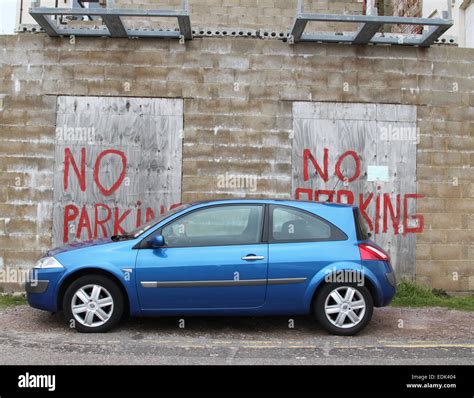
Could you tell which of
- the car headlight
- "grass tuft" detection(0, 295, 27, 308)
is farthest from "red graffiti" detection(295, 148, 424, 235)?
"grass tuft" detection(0, 295, 27, 308)

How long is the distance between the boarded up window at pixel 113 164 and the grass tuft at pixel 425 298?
12.1 ft

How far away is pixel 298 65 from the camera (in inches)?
346

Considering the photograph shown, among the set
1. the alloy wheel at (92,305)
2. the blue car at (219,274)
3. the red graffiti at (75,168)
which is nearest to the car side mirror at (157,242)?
the blue car at (219,274)

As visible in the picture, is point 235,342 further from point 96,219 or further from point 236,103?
point 236,103

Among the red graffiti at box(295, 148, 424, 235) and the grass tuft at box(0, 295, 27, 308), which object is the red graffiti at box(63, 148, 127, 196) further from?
the red graffiti at box(295, 148, 424, 235)

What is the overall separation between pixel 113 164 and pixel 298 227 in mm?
3678

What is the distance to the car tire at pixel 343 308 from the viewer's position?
6008mm

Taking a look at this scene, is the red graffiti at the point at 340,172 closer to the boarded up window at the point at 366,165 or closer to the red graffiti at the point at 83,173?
the boarded up window at the point at 366,165

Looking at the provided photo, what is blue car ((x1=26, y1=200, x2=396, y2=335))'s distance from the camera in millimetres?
5891

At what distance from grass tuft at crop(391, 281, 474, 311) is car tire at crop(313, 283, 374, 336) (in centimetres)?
199

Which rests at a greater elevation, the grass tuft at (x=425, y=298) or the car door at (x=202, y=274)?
the car door at (x=202, y=274)

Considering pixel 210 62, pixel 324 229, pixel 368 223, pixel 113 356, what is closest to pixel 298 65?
pixel 210 62

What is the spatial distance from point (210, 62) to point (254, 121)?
1.16 metres

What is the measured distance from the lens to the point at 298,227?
20.3 ft
